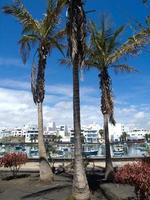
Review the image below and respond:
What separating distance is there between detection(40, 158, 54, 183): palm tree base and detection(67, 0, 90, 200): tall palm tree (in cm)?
661

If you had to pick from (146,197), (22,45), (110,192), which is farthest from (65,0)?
(146,197)

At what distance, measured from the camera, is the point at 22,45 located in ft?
90.8

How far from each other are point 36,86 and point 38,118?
1.96 m

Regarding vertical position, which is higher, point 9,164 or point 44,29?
point 44,29

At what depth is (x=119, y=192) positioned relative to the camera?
18.4m

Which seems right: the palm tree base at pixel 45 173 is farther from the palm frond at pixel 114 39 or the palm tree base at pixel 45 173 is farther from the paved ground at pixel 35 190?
the palm frond at pixel 114 39

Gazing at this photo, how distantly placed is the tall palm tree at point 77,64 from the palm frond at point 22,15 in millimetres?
6240

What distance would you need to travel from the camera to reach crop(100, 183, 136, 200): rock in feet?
57.5

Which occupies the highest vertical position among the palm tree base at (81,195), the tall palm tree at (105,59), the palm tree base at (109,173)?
the tall palm tree at (105,59)

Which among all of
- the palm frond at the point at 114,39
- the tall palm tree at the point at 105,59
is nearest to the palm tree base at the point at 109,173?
the tall palm tree at the point at 105,59

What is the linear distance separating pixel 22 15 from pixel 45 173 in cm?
936

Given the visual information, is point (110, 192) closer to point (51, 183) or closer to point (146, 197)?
point (146, 197)

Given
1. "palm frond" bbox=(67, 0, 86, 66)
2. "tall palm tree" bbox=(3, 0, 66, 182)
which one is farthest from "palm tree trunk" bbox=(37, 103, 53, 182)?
"palm frond" bbox=(67, 0, 86, 66)

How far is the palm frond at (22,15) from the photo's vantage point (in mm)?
26156
